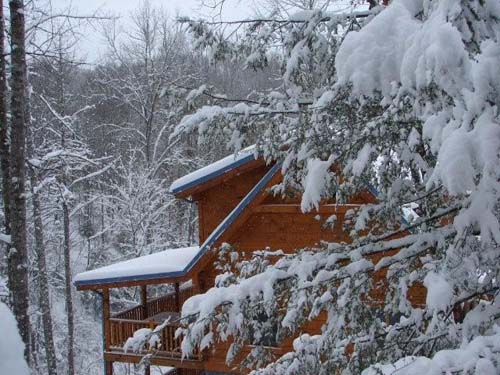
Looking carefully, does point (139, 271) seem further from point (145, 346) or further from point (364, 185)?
point (364, 185)

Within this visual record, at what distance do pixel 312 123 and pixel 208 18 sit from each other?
5.47ft

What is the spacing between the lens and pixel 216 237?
10.3 metres

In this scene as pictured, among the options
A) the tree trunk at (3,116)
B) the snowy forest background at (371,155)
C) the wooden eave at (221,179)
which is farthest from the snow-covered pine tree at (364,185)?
the wooden eave at (221,179)

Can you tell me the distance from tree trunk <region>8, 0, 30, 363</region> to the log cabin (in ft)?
13.7

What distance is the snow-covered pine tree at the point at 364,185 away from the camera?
266cm

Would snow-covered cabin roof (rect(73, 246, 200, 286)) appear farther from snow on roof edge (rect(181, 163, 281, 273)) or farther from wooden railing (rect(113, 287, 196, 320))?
wooden railing (rect(113, 287, 196, 320))

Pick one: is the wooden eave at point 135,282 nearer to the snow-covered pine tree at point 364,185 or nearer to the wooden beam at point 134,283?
the wooden beam at point 134,283

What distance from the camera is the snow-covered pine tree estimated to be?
2662 mm

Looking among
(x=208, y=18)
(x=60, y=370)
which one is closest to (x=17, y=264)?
(x=208, y=18)

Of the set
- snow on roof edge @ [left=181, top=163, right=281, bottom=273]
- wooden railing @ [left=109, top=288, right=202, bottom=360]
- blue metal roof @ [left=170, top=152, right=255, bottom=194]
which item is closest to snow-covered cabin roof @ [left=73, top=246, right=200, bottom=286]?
snow on roof edge @ [left=181, top=163, right=281, bottom=273]

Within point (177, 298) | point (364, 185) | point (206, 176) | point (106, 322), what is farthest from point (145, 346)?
point (364, 185)

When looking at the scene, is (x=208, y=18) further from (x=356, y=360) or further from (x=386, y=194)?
(x=356, y=360)

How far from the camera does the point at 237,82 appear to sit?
1334 inches

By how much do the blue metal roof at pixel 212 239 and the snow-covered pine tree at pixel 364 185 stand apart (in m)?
4.38
